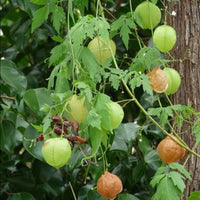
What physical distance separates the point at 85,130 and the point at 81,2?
1.42ft

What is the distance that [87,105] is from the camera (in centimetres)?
118

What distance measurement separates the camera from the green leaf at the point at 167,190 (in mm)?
1368

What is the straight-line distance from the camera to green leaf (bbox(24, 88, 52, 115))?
5.67ft

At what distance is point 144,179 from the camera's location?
7.16ft

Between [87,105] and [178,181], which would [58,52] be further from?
[178,181]

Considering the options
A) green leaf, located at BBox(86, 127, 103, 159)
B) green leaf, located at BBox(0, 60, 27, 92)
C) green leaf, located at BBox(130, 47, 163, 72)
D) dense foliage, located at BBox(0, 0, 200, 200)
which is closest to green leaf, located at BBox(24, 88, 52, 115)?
dense foliage, located at BBox(0, 0, 200, 200)

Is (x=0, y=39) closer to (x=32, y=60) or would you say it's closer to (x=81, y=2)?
(x=32, y=60)

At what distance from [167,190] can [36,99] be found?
55 centimetres

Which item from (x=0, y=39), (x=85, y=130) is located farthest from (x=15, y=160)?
(x=85, y=130)

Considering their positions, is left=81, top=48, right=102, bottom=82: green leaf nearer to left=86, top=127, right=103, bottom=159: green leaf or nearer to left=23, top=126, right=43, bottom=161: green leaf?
left=86, top=127, right=103, bottom=159: green leaf

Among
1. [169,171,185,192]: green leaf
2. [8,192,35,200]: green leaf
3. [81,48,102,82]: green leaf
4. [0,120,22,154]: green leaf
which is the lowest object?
[8,192,35,200]: green leaf

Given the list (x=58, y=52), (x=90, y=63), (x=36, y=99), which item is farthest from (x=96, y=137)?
(x=36, y=99)

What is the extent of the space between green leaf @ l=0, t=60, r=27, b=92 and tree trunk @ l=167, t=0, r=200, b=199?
621mm

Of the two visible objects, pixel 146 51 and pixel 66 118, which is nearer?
pixel 66 118
